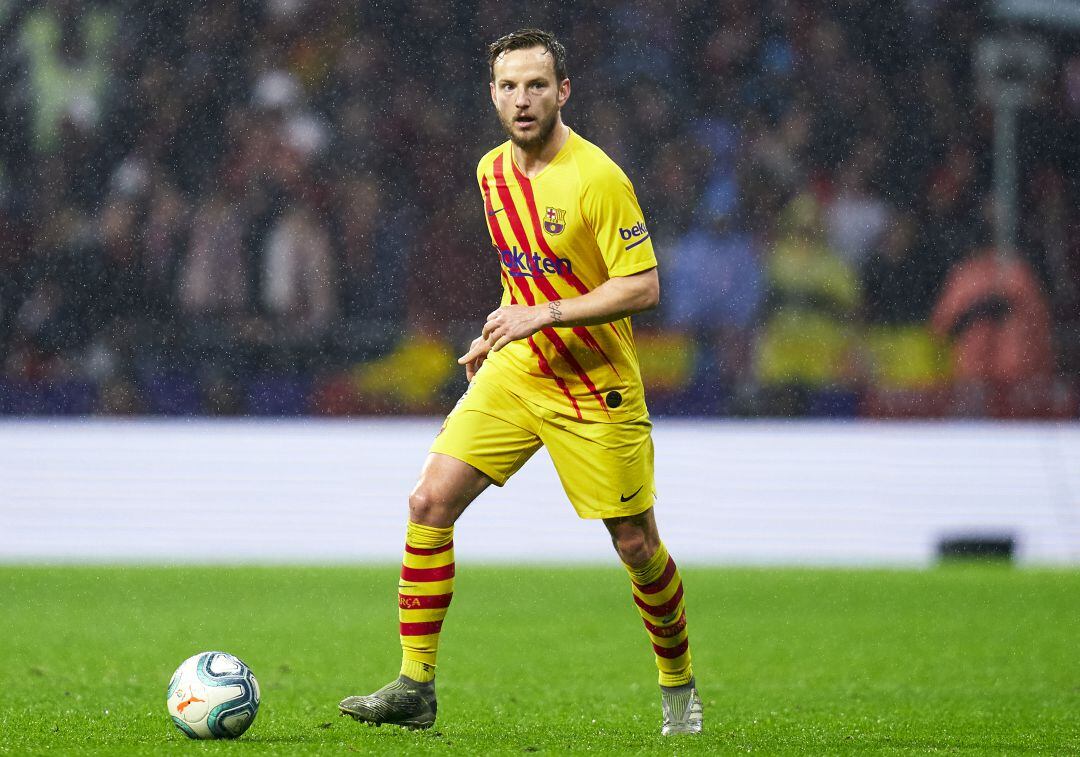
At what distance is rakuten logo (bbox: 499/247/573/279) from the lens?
16.5 ft

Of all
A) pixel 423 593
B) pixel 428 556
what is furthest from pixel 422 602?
pixel 428 556

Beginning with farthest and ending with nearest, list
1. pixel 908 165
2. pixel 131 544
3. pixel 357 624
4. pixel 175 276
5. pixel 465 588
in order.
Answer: pixel 908 165 < pixel 175 276 < pixel 131 544 < pixel 465 588 < pixel 357 624

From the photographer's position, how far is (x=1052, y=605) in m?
9.55

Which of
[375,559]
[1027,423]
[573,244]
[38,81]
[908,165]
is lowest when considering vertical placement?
[375,559]

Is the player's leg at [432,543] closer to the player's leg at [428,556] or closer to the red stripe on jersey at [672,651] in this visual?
the player's leg at [428,556]

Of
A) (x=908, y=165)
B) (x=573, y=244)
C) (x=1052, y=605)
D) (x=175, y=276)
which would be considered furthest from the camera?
(x=908, y=165)

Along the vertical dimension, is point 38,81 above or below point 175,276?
above

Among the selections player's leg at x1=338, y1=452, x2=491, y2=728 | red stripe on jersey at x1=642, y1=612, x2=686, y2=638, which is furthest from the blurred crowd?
player's leg at x1=338, y1=452, x2=491, y2=728

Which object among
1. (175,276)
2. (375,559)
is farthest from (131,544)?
(175,276)

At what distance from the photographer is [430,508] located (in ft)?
16.1

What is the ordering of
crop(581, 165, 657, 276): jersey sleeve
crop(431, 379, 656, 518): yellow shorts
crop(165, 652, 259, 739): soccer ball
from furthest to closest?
crop(431, 379, 656, 518): yellow shorts, crop(581, 165, 657, 276): jersey sleeve, crop(165, 652, 259, 739): soccer ball

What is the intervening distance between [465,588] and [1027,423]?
15.3 feet

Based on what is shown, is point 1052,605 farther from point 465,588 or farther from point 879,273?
point 879,273

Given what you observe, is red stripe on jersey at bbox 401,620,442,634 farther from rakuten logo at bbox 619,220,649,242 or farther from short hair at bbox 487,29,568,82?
short hair at bbox 487,29,568,82
